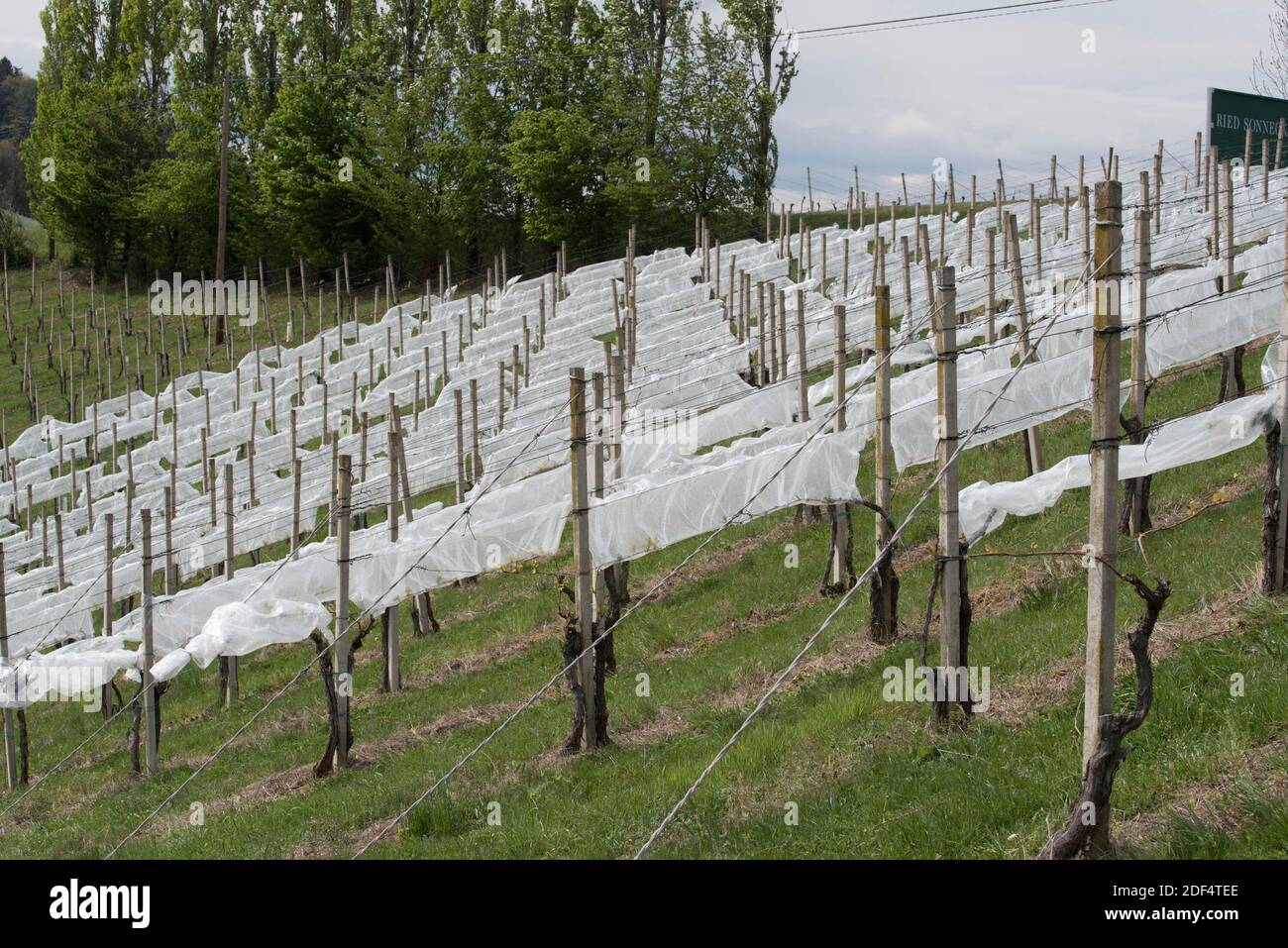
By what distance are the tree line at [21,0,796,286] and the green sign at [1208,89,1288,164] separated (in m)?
17.3

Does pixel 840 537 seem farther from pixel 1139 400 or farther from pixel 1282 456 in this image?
pixel 1282 456

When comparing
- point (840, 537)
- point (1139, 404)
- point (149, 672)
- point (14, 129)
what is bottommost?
point (149, 672)

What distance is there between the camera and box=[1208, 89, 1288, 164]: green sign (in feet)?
105

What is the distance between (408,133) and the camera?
170ft

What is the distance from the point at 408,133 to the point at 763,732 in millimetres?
44485

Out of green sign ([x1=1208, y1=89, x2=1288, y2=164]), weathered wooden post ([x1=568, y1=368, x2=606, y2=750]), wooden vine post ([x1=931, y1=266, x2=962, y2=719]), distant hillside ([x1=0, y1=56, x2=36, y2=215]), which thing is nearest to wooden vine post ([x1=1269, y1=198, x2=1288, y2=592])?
wooden vine post ([x1=931, y1=266, x2=962, y2=719])

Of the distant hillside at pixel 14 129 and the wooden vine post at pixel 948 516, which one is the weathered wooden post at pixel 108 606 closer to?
the wooden vine post at pixel 948 516

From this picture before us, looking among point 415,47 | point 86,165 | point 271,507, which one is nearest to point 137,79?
point 86,165

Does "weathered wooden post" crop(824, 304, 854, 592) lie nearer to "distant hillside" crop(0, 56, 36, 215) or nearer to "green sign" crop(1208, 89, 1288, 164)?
"green sign" crop(1208, 89, 1288, 164)

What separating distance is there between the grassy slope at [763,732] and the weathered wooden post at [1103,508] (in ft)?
2.90

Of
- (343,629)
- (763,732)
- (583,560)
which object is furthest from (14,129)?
(763,732)

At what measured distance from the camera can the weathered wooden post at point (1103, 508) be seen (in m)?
7.61

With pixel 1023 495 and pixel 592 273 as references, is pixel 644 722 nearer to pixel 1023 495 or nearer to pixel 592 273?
pixel 1023 495

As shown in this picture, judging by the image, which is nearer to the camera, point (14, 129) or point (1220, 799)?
point (1220, 799)
